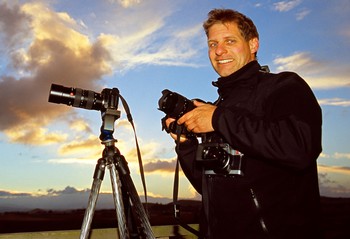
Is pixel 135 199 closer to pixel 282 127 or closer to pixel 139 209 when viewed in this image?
pixel 139 209

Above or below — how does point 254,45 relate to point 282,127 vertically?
above

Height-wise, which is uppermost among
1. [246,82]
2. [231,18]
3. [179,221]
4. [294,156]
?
[231,18]

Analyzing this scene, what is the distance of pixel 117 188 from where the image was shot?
227 centimetres

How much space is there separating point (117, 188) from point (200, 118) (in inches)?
31.2

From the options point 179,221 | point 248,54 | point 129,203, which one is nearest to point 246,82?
point 248,54

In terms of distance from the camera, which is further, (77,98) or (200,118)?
(77,98)

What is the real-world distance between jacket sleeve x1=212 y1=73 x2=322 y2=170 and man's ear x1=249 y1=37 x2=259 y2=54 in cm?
57

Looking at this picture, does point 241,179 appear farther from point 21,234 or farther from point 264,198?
point 21,234

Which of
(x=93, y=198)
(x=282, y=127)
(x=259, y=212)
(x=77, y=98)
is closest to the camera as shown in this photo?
(x=282, y=127)

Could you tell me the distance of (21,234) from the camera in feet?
7.95

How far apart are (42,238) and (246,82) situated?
1817 mm

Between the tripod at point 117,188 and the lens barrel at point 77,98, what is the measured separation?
0.07m

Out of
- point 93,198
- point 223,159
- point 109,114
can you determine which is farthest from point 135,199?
point 223,159

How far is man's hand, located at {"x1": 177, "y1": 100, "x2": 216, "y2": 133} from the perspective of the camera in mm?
1855
